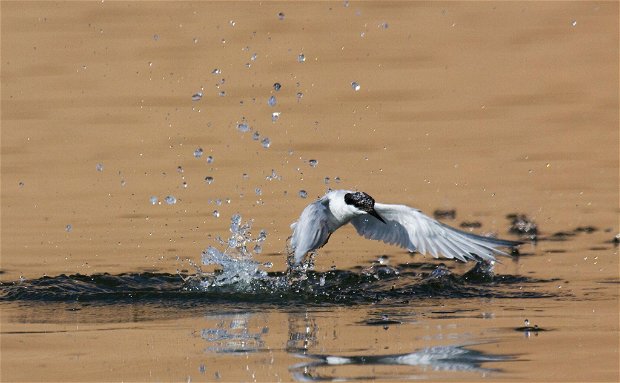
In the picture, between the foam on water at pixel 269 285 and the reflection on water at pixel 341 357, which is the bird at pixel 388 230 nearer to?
the foam on water at pixel 269 285

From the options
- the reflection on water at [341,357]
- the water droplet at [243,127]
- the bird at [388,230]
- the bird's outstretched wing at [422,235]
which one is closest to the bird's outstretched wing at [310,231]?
the bird at [388,230]

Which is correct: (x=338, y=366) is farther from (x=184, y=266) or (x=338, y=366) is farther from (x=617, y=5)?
(x=617, y=5)

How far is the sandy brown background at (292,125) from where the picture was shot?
1226 centimetres

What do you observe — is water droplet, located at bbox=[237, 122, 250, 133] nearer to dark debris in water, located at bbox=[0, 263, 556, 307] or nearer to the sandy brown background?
the sandy brown background

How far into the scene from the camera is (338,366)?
811 centimetres

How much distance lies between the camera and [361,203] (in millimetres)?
10797

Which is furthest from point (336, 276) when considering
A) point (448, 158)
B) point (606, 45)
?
point (606, 45)

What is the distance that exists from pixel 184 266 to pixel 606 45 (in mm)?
9220

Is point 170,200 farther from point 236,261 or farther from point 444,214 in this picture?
point 444,214

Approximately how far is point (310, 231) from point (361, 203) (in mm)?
412

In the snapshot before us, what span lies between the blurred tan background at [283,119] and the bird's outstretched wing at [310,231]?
2.12 ft

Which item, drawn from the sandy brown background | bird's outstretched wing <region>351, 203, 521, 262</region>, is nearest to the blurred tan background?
the sandy brown background

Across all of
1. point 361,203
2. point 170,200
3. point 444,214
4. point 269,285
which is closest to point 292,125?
point 170,200

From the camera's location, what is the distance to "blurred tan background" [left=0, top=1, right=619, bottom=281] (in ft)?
41.8
